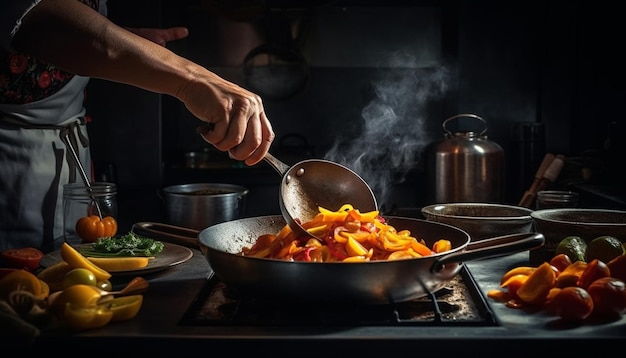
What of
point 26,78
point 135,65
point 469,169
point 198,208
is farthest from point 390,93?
point 135,65

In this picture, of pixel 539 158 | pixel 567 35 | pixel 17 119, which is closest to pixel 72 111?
pixel 17 119

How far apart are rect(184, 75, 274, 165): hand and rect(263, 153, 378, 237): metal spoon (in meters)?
0.18

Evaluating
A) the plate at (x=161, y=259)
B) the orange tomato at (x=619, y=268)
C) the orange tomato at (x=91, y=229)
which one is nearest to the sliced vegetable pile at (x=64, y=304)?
the plate at (x=161, y=259)

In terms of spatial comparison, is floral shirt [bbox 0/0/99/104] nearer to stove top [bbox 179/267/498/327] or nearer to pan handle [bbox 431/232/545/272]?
stove top [bbox 179/267/498/327]

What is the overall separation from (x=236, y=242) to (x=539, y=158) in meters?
2.70

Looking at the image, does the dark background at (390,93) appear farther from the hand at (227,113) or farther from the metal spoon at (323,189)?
the hand at (227,113)

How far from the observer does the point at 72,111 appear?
8.84ft

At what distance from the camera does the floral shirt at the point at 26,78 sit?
2.31 meters

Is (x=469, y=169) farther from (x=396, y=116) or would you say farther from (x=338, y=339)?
(x=338, y=339)

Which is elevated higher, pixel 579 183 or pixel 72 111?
pixel 72 111

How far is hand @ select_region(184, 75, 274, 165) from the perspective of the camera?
1.63 metres

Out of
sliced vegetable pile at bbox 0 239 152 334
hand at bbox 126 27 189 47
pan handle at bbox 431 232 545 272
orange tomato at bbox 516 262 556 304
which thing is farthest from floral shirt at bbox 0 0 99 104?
orange tomato at bbox 516 262 556 304

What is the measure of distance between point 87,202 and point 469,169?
1.71 m

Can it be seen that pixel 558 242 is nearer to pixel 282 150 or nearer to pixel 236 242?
pixel 236 242
